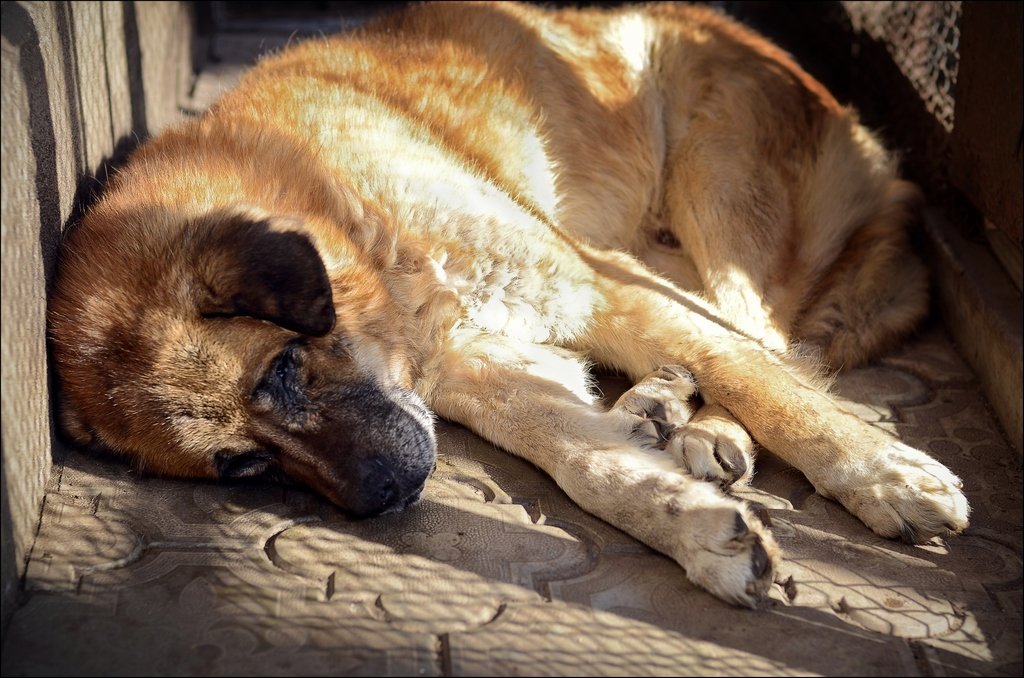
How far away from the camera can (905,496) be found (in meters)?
2.54

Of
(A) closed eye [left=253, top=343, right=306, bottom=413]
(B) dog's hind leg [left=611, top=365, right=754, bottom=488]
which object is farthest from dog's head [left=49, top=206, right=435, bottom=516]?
(B) dog's hind leg [left=611, top=365, right=754, bottom=488]

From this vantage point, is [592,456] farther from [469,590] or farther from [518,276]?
[518,276]

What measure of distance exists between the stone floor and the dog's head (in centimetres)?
14

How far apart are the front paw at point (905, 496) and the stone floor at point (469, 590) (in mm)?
49

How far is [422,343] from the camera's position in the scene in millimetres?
3029

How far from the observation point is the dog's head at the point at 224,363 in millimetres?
2482

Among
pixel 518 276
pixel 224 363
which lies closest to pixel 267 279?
pixel 224 363

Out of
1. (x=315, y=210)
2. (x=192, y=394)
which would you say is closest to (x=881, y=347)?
(x=315, y=210)

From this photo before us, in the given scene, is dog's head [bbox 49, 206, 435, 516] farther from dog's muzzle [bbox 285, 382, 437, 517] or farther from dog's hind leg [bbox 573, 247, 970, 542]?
dog's hind leg [bbox 573, 247, 970, 542]

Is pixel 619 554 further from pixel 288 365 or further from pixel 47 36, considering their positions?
pixel 47 36

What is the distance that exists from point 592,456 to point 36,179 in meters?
1.68

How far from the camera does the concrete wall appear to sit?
224 centimetres

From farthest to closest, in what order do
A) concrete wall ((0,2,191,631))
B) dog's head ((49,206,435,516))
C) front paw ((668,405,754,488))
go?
front paw ((668,405,754,488))
dog's head ((49,206,435,516))
concrete wall ((0,2,191,631))

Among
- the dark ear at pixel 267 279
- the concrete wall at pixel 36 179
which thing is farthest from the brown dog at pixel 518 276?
the concrete wall at pixel 36 179
